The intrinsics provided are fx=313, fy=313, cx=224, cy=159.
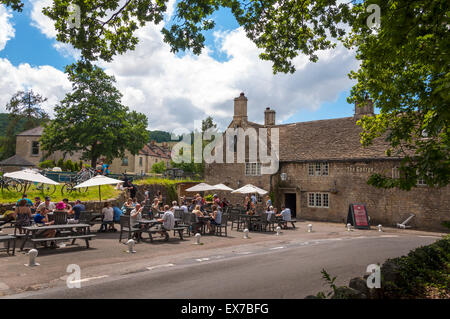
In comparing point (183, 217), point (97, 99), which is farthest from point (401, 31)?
point (97, 99)

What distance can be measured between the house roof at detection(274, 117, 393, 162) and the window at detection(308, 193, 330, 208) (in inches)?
128

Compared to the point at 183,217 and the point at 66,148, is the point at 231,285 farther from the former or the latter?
the point at 66,148

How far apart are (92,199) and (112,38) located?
13.6 m

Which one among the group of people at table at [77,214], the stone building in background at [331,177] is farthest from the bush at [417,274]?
the stone building in background at [331,177]

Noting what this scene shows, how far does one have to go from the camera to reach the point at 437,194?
2228 cm

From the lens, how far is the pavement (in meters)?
7.16

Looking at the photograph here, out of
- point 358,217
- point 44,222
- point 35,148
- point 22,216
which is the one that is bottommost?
point 358,217

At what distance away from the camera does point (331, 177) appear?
1065 inches

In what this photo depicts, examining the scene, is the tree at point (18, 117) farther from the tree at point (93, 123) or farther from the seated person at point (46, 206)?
the seated person at point (46, 206)


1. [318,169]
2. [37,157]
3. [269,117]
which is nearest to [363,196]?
[318,169]

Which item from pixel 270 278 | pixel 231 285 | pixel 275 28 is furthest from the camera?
pixel 275 28

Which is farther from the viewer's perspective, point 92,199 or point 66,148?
point 66,148

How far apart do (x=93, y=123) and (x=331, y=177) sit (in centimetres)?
2459

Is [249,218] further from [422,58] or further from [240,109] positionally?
[240,109]
